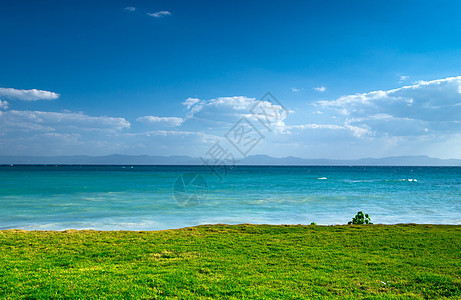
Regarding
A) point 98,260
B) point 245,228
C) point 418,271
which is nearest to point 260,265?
point 418,271

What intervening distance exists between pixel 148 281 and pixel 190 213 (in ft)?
42.9

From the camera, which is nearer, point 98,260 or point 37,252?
point 98,260

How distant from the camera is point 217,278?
249 inches

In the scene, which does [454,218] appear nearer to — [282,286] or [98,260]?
[282,286]

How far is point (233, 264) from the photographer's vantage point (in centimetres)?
734

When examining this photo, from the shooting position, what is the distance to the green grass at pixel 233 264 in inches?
223

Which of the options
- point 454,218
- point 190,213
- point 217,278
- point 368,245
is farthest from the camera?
point 190,213

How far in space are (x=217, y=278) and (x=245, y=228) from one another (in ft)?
19.4

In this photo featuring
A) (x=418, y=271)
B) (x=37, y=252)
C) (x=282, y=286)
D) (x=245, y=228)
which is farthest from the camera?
(x=245, y=228)

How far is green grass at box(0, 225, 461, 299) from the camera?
566 centimetres

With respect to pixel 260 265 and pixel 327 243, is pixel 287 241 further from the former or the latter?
pixel 260 265

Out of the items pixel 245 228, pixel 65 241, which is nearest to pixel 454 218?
pixel 245 228

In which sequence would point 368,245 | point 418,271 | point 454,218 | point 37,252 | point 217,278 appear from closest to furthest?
point 217,278 < point 418,271 < point 37,252 < point 368,245 < point 454,218

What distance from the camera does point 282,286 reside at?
5.94 m
